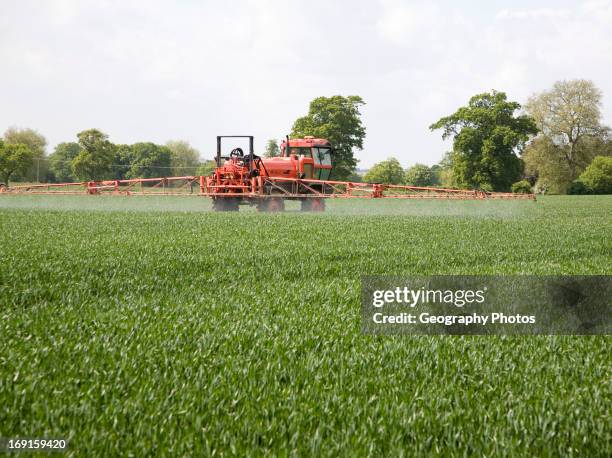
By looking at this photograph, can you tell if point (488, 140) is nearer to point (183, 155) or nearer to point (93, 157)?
point (93, 157)

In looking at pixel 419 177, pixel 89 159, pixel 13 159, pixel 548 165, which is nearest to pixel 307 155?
pixel 548 165

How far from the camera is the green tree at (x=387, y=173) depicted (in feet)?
377

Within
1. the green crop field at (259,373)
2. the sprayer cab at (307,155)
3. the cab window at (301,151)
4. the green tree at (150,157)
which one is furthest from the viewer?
the green tree at (150,157)

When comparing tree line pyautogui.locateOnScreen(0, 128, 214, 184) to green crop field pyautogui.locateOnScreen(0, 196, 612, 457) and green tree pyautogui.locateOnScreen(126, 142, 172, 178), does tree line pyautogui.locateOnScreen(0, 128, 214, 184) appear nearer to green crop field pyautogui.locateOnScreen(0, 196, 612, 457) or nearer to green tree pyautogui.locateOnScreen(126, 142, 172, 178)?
green tree pyautogui.locateOnScreen(126, 142, 172, 178)

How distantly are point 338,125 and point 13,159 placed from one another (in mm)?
41114

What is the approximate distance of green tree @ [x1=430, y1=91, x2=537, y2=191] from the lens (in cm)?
6712

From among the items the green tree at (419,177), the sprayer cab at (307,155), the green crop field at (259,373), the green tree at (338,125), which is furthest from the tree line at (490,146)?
the green crop field at (259,373)

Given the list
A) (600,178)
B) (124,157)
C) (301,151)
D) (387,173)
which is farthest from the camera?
(387,173)

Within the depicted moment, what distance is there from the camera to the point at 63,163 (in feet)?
348

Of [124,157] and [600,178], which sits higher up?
[124,157]

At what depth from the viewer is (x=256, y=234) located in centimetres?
1338

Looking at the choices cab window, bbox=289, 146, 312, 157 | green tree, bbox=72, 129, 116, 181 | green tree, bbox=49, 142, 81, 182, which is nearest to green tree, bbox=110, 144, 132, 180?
green tree, bbox=49, 142, 81, 182

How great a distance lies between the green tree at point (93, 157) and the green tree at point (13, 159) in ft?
25.5

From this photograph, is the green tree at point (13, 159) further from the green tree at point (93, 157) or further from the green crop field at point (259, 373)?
the green crop field at point (259, 373)
